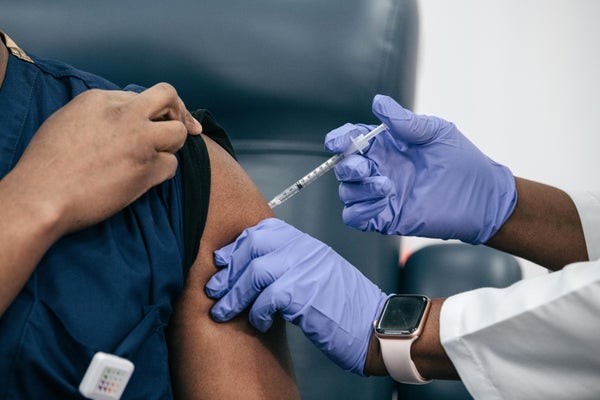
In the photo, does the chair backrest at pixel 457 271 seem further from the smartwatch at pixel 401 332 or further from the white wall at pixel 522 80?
the white wall at pixel 522 80


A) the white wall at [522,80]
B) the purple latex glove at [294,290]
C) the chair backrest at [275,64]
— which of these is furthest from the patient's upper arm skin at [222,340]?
the white wall at [522,80]

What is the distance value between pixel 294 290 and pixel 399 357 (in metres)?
0.20

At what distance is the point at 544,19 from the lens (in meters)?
2.42

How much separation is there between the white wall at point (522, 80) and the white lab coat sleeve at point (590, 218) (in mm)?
728

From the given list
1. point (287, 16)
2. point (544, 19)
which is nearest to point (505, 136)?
point (544, 19)

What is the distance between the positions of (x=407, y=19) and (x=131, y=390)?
1.10 m

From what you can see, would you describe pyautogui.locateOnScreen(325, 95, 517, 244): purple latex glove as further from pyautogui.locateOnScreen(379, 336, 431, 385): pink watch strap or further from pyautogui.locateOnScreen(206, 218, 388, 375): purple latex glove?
pyautogui.locateOnScreen(379, 336, 431, 385): pink watch strap

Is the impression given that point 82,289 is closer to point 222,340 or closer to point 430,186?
point 222,340

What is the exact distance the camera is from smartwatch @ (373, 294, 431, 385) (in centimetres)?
118

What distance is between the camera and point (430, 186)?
1.47m

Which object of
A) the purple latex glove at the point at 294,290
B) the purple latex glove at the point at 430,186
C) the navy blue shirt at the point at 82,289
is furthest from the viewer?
the purple latex glove at the point at 430,186

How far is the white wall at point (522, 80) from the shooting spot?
2311 mm

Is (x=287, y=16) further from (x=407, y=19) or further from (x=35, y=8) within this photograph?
(x=35, y=8)

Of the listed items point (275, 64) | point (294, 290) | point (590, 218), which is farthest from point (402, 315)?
point (275, 64)
